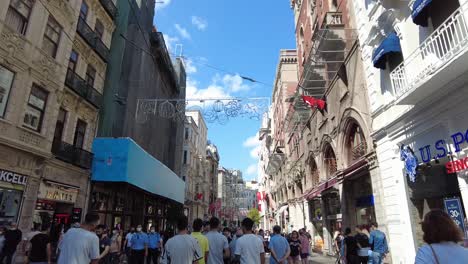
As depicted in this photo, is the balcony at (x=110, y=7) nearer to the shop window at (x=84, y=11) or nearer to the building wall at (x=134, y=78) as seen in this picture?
the building wall at (x=134, y=78)

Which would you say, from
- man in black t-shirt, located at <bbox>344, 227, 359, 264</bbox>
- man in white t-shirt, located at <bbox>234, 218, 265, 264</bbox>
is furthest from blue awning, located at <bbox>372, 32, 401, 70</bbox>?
man in white t-shirt, located at <bbox>234, 218, 265, 264</bbox>

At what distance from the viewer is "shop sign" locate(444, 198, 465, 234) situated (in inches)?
294

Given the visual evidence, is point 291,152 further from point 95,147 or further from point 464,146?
point 464,146

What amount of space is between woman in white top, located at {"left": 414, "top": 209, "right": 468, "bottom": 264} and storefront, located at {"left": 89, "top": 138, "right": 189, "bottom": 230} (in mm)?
14443

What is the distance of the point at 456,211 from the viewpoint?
762cm

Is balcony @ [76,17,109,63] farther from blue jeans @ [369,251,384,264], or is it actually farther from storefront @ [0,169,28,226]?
blue jeans @ [369,251,384,264]

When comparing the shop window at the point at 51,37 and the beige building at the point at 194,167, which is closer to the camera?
the shop window at the point at 51,37

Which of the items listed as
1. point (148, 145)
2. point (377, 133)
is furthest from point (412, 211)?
point (148, 145)

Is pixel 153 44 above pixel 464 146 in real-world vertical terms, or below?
above

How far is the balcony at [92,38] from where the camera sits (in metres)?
15.5

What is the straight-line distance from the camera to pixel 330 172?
1819 centimetres

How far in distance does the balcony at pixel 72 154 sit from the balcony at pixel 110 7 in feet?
28.9

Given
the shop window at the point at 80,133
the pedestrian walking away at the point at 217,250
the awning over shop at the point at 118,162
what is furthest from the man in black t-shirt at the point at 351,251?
the shop window at the point at 80,133

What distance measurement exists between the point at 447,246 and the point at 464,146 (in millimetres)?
6013
